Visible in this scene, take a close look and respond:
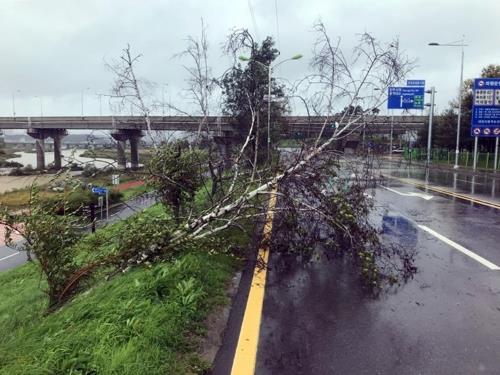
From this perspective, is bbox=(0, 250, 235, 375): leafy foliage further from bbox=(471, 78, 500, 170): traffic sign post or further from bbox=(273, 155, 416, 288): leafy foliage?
bbox=(471, 78, 500, 170): traffic sign post

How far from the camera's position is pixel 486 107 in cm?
3081

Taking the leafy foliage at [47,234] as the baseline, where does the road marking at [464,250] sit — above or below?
below

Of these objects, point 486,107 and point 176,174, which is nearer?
point 176,174

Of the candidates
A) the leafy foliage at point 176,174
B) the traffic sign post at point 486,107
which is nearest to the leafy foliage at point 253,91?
the leafy foliage at point 176,174

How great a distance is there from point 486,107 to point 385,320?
30692 millimetres

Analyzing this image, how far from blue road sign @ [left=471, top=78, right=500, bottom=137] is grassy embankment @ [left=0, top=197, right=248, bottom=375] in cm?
2959

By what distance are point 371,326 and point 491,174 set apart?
29.4 meters

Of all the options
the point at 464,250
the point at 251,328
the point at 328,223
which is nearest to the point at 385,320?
the point at 251,328

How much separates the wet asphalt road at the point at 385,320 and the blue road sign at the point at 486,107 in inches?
1029

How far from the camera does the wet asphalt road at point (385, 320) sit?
3715mm

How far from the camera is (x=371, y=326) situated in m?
4.48

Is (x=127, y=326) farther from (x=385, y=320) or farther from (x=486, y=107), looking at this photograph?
(x=486, y=107)

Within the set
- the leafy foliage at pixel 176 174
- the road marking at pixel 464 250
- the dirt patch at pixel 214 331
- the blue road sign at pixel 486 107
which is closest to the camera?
the dirt patch at pixel 214 331

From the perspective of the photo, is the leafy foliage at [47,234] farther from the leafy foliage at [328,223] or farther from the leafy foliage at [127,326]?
the leafy foliage at [328,223]
